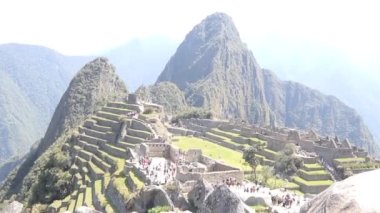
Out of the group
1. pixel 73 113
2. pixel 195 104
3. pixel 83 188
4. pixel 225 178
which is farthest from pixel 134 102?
pixel 195 104

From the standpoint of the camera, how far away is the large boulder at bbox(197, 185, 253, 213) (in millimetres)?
12906

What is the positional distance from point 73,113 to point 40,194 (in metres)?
63.1

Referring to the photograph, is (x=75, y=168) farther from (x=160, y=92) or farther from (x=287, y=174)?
(x=160, y=92)

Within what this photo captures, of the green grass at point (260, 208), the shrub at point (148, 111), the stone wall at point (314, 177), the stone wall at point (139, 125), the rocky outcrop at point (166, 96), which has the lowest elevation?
the stone wall at point (314, 177)

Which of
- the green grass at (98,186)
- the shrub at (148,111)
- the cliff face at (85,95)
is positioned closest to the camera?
the green grass at (98,186)

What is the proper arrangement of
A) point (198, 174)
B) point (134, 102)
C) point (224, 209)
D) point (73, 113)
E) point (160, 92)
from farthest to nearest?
point (160, 92) → point (73, 113) → point (134, 102) → point (198, 174) → point (224, 209)

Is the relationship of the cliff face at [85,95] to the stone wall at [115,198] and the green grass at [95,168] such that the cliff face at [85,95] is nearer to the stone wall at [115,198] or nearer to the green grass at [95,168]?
the green grass at [95,168]

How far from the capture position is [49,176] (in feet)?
173

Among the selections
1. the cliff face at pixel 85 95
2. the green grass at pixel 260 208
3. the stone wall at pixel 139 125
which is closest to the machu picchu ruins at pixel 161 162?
the stone wall at pixel 139 125

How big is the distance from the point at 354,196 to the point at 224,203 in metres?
7.75

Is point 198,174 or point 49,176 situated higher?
point 198,174

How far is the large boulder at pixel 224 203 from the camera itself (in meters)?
12.9

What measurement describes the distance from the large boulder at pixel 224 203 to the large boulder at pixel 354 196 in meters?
6.53

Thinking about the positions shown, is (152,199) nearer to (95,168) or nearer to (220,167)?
(220,167)
